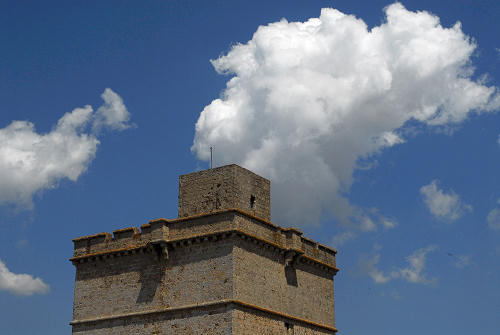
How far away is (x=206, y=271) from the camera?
31312 millimetres

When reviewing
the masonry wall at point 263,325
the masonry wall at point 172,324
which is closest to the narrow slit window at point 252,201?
the masonry wall at point 263,325

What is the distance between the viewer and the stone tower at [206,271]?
30922 millimetres

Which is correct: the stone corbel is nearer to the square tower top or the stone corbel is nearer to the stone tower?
the stone tower

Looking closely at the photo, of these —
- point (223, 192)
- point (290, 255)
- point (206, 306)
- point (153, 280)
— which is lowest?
point (206, 306)

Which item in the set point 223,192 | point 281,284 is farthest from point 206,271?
point 281,284

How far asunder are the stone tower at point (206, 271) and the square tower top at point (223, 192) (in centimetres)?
6

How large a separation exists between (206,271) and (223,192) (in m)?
4.07

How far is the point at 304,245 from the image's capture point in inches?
1416

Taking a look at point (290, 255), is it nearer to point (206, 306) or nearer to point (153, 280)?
point (206, 306)

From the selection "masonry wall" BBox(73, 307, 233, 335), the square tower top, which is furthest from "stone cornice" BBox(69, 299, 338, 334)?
the square tower top

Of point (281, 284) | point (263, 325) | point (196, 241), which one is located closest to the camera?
point (263, 325)

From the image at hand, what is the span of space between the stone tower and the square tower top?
0.18 feet

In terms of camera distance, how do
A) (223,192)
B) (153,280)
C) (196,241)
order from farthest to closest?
(223,192), (153,280), (196,241)

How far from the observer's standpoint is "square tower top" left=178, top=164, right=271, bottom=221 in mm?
33188
